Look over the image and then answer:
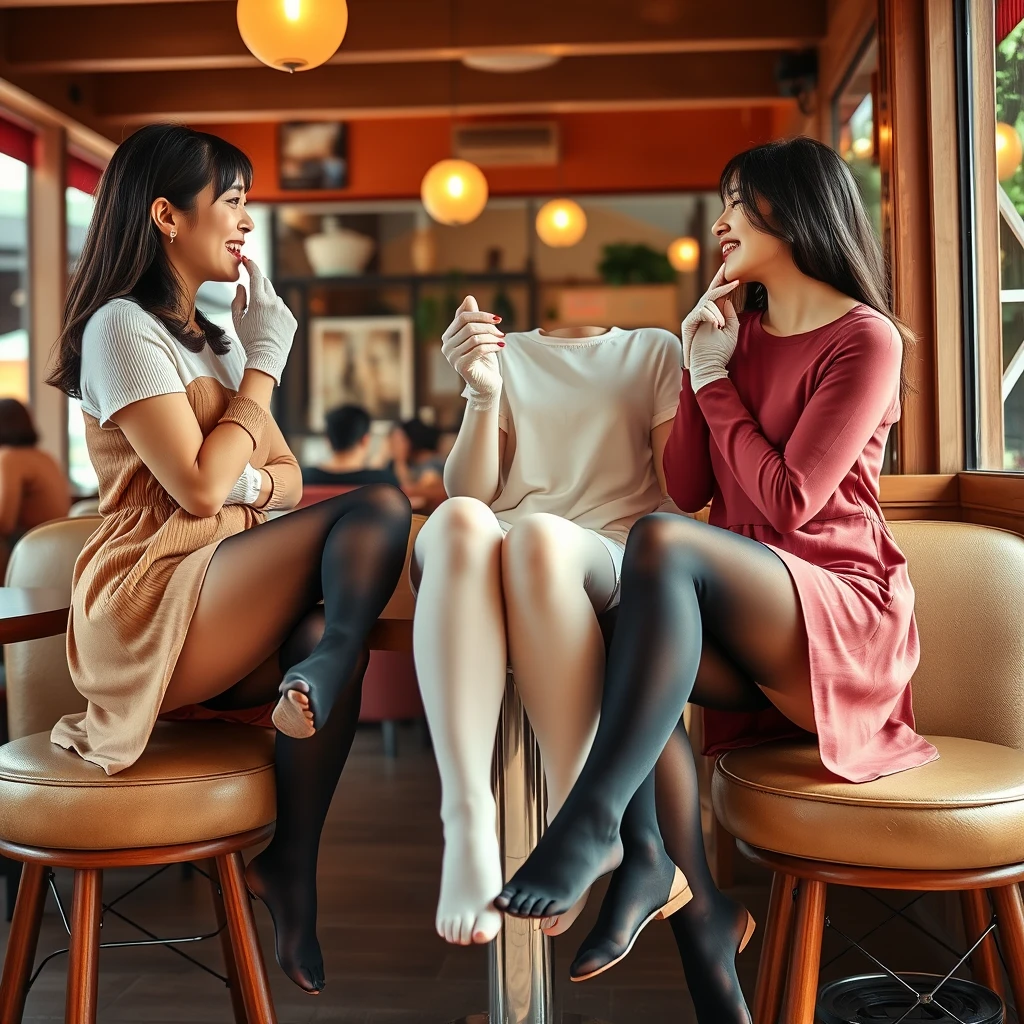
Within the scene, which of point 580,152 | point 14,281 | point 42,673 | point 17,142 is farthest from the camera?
point 580,152

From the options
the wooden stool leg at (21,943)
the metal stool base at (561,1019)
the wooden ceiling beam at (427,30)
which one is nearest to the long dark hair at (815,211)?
the metal stool base at (561,1019)

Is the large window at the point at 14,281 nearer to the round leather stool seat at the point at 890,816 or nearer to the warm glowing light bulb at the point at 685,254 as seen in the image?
the warm glowing light bulb at the point at 685,254

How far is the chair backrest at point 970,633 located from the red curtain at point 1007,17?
1018 millimetres

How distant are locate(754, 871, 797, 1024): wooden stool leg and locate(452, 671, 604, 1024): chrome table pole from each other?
0.29 metres

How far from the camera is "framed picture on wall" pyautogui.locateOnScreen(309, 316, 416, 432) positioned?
24.8 ft

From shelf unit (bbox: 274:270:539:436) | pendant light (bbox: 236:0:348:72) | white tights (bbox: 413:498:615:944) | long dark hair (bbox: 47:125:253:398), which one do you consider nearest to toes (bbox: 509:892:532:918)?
white tights (bbox: 413:498:615:944)

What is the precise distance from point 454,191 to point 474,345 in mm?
3978

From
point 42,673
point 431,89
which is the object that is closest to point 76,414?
point 431,89

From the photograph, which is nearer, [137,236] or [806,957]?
[806,957]

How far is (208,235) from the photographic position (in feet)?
6.05

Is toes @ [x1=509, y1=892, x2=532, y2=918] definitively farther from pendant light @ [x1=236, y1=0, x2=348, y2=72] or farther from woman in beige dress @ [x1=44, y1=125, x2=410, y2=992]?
pendant light @ [x1=236, y1=0, x2=348, y2=72]

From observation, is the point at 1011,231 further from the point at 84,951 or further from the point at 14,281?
the point at 14,281

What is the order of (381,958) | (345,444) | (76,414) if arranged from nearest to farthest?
(381,958), (345,444), (76,414)

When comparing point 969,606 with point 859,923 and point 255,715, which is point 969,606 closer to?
point 859,923
